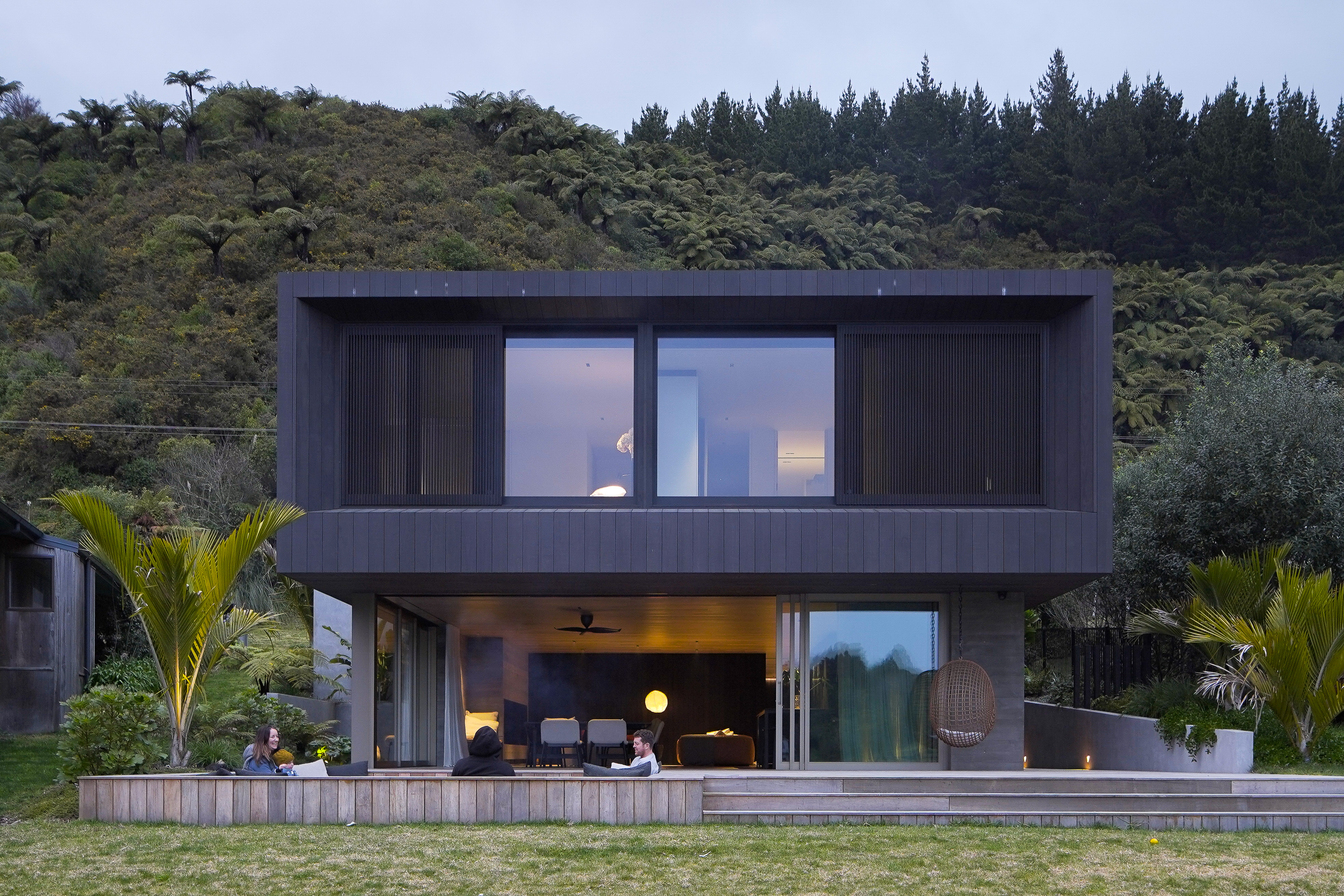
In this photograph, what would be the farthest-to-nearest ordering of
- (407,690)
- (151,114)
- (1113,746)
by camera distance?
(151,114)
(1113,746)
(407,690)

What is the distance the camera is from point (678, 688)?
1898 cm

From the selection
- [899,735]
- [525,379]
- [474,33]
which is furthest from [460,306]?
[474,33]

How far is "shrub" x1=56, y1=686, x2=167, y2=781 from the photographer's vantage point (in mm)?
10617

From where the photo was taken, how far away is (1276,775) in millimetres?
11219

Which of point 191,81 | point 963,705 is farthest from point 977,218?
point 963,705

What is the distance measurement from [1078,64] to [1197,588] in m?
50.1

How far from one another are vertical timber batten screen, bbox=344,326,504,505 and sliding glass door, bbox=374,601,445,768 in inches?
65.4

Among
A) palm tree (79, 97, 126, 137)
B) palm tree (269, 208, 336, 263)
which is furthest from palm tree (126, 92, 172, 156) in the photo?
palm tree (269, 208, 336, 263)

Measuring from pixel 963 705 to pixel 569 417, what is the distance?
4702 millimetres

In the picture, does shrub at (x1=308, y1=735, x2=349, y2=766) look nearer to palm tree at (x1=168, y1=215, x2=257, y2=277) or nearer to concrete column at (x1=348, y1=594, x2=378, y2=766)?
concrete column at (x1=348, y1=594, x2=378, y2=766)

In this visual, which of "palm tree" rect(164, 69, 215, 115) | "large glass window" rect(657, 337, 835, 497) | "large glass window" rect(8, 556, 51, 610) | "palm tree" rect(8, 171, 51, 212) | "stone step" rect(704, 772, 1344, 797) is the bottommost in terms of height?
"stone step" rect(704, 772, 1344, 797)

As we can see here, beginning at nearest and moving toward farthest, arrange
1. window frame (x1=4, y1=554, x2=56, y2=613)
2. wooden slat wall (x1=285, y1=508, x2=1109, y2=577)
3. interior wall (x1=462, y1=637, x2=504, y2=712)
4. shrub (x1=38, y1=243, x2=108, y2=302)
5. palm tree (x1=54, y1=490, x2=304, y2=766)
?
1. palm tree (x1=54, y1=490, x2=304, y2=766)
2. wooden slat wall (x1=285, y1=508, x2=1109, y2=577)
3. interior wall (x1=462, y1=637, x2=504, y2=712)
4. window frame (x1=4, y1=554, x2=56, y2=613)
5. shrub (x1=38, y1=243, x2=108, y2=302)

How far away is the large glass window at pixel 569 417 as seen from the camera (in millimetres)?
12742

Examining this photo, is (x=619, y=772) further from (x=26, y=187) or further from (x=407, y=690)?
(x=26, y=187)
